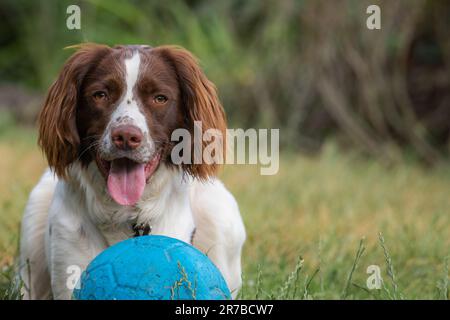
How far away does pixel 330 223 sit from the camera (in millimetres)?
6355

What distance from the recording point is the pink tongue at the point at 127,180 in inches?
149

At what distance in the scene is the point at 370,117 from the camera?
9547mm

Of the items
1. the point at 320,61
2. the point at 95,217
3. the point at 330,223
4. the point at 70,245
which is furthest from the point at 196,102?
the point at 320,61

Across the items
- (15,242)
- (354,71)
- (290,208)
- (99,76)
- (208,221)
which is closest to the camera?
(99,76)

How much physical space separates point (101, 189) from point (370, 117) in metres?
6.05

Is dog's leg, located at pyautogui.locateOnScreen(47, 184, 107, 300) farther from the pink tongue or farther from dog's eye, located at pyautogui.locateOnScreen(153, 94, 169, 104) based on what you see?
dog's eye, located at pyautogui.locateOnScreen(153, 94, 169, 104)

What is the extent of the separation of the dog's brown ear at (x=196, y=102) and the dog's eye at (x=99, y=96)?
38cm

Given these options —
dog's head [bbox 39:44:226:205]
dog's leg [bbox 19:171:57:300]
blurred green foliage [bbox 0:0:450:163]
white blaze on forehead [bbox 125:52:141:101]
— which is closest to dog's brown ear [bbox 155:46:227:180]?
dog's head [bbox 39:44:226:205]

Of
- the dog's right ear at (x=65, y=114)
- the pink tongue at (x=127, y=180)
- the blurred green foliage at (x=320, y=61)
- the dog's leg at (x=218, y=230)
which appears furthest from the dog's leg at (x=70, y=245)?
the blurred green foliage at (x=320, y=61)

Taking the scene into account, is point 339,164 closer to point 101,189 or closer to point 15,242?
point 15,242

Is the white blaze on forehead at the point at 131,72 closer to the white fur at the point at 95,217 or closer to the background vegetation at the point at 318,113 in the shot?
the white fur at the point at 95,217

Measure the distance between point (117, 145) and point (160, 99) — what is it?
354 mm

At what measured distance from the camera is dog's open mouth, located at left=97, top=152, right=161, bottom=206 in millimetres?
3771

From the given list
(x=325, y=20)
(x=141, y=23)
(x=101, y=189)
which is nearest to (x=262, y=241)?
(x=101, y=189)
